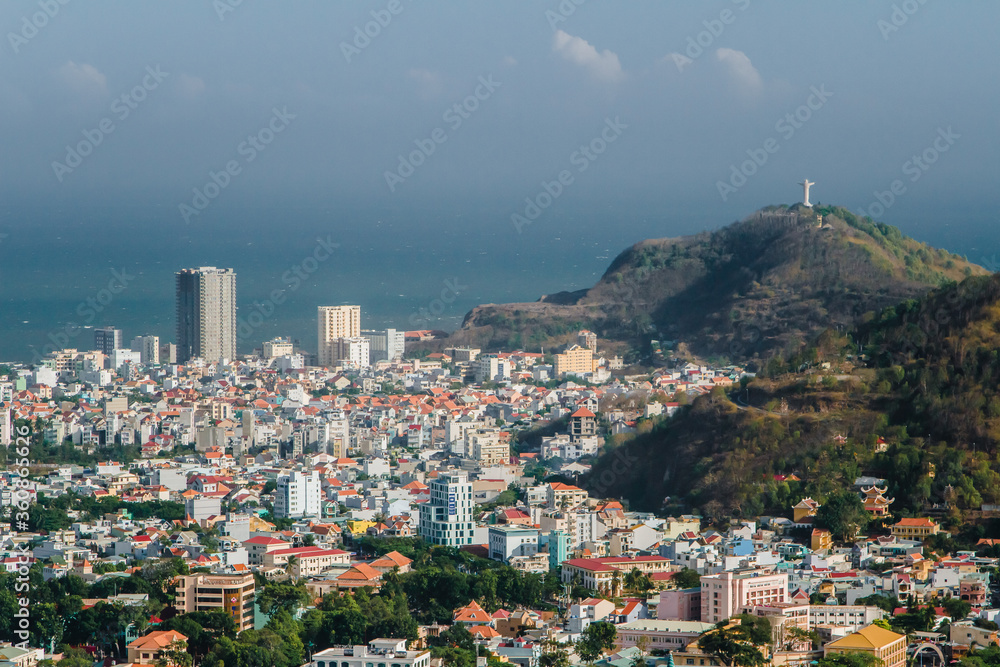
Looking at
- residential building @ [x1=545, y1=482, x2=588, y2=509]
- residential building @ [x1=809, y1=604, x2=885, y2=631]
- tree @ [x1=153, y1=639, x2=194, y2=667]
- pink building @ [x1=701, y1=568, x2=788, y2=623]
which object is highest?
residential building @ [x1=545, y1=482, x2=588, y2=509]

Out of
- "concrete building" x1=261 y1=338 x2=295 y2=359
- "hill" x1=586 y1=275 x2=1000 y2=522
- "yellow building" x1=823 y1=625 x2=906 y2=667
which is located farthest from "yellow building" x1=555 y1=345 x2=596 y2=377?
"yellow building" x1=823 y1=625 x2=906 y2=667

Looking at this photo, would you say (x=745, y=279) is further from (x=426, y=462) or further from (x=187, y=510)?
(x=187, y=510)

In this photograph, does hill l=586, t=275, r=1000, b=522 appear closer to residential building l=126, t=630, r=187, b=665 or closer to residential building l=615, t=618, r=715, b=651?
residential building l=615, t=618, r=715, b=651

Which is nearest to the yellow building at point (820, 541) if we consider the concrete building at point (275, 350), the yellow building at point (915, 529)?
the yellow building at point (915, 529)

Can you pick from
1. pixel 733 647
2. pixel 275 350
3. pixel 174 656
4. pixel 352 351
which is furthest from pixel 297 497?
pixel 275 350

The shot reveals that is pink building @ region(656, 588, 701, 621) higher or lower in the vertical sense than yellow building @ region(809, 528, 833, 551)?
lower

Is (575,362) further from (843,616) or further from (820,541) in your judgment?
(843,616)
